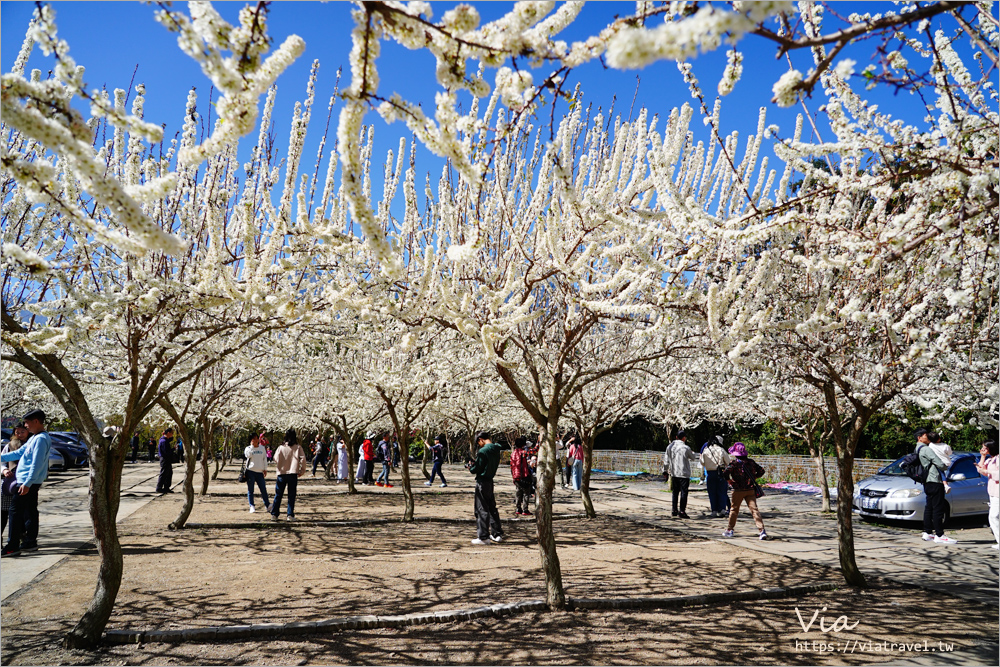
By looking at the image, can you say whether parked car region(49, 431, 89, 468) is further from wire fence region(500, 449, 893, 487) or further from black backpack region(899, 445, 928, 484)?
black backpack region(899, 445, 928, 484)

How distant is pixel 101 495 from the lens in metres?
4.84

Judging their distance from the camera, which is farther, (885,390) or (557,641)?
(885,390)

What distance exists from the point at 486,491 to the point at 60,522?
7.99 m

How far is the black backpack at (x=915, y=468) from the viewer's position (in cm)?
926

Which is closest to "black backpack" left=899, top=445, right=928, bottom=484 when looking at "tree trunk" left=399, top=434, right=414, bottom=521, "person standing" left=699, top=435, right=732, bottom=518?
"person standing" left=699, top=435, right=732, bottom=518

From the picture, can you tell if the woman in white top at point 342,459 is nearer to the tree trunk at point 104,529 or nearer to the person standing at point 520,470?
the person standing at point 520,470

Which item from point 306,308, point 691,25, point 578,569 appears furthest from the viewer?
point 578,569

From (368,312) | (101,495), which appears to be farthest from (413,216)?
(101,495)

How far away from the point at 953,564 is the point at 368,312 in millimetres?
8020

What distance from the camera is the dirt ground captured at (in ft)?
15.0

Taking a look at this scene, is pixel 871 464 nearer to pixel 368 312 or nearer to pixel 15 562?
pixel 368 312

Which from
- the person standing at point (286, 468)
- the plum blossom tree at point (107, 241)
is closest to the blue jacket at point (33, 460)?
the plum blossom tree at point (107, 241)

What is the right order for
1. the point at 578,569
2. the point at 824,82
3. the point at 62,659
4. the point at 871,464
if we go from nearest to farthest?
the point at 824,82 → the point at 62,659 → the point at 578,569 → the point at 871,464

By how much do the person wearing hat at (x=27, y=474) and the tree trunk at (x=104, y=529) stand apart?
139 inches
